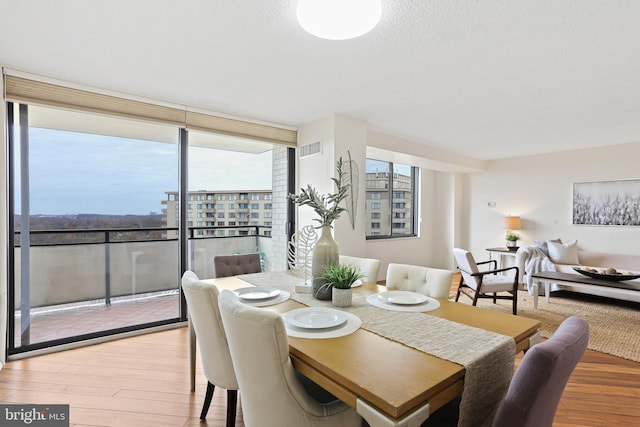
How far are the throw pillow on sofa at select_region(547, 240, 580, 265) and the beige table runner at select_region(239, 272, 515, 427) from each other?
15.2ft

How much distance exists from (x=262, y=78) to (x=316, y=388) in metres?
2.32

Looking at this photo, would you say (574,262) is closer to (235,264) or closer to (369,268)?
(369,268)

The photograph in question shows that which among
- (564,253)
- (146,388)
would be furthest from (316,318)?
(564,253)

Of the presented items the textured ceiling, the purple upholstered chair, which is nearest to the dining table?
the purple upholstered chair

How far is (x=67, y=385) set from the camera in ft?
7.33

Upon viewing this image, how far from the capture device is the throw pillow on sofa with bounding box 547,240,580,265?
16.3 ft

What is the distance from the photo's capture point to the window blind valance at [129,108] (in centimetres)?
257

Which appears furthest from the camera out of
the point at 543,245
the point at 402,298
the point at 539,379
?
the point at 543,245

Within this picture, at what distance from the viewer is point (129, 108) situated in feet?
9.94

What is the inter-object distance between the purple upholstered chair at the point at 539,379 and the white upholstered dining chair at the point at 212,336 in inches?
46.4

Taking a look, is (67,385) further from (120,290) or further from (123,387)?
(120,290)

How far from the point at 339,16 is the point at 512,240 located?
566cm

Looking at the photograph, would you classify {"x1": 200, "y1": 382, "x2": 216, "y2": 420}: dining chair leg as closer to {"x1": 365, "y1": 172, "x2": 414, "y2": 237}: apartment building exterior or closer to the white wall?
{"x1": 365, "y1": 172, "x2": 414, "y2": 237}: apartment building exterior

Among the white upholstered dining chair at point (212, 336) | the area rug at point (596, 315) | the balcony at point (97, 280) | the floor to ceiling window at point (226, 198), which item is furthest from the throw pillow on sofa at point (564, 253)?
the white upholstered dining chair at point (212, 336)
